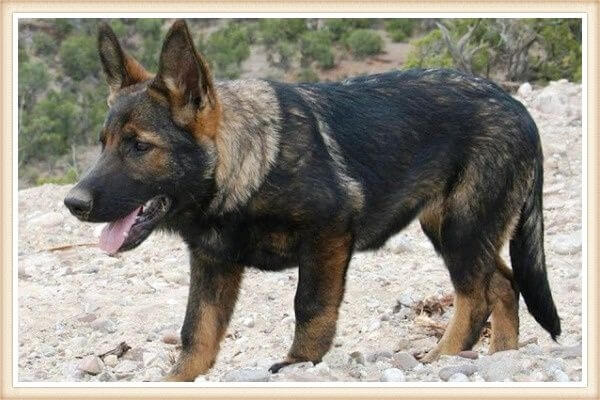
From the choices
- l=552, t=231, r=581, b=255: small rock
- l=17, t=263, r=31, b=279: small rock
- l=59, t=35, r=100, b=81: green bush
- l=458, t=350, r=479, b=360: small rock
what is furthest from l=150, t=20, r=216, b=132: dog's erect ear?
l=59, t=35, r=100, b=81: green bush

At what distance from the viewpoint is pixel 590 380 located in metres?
6.28

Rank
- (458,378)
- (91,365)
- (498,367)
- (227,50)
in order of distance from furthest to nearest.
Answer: (227,50), (91,365), (498,367), (458,378)

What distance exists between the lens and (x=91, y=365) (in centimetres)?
733

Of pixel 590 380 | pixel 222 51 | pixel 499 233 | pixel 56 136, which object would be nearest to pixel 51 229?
pixel 499 233

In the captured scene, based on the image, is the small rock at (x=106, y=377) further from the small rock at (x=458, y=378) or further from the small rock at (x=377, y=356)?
the small rock at (x=458, y=378)

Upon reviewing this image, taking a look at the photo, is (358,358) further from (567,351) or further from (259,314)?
(259,314)

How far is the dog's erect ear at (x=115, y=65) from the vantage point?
6457 mm

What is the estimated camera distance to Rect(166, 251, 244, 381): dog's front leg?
270 inches

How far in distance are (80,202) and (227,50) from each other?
54.3ft

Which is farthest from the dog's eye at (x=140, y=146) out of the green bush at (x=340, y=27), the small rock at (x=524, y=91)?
the green bush at (x=340, y=27)

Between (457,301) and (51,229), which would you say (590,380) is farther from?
(51,229)

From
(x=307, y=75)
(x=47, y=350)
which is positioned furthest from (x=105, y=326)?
(x=307, y=75)

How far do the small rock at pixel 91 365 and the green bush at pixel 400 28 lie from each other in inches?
710

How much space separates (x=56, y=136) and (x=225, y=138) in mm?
13605
